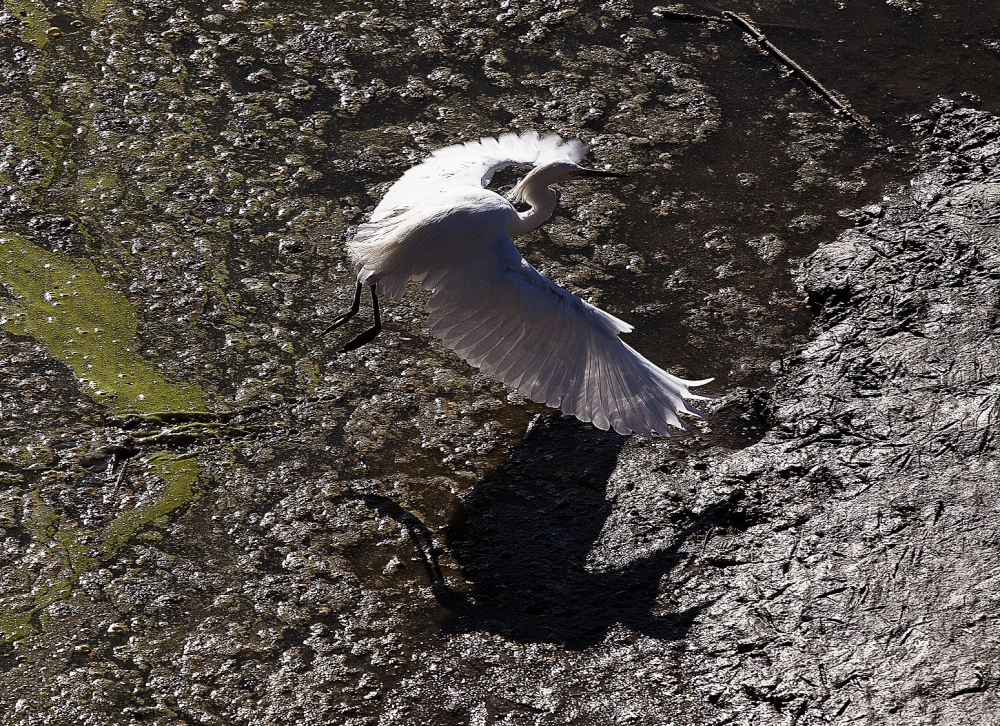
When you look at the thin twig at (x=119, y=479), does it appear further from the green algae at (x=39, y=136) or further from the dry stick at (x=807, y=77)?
the dry stick at (x=807, y=77)

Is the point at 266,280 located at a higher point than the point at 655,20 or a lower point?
lower

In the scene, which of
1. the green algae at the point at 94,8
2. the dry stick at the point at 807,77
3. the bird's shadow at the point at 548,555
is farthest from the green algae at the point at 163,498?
the dry stick at the point at 807,77

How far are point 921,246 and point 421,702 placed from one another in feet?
8.32

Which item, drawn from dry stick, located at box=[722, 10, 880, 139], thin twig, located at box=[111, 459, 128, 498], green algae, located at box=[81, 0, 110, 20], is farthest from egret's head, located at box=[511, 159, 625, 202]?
green algae, located at box=[81, 0, 110, 20]

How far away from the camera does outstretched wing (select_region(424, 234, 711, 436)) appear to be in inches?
119

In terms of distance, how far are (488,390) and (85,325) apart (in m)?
1.65

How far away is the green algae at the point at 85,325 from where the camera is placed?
139 inches

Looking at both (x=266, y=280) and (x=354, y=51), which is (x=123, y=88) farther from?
(x=266, y=280)

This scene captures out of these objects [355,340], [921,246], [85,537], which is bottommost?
[85,537]

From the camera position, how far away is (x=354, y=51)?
16.9 feet

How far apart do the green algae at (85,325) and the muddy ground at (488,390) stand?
0.05 feet

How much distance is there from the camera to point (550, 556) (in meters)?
3.00

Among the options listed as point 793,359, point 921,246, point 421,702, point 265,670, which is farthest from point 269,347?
point 921,246

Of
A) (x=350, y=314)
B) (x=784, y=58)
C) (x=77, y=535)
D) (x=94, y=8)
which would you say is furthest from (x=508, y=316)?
(x=94, y=8)
